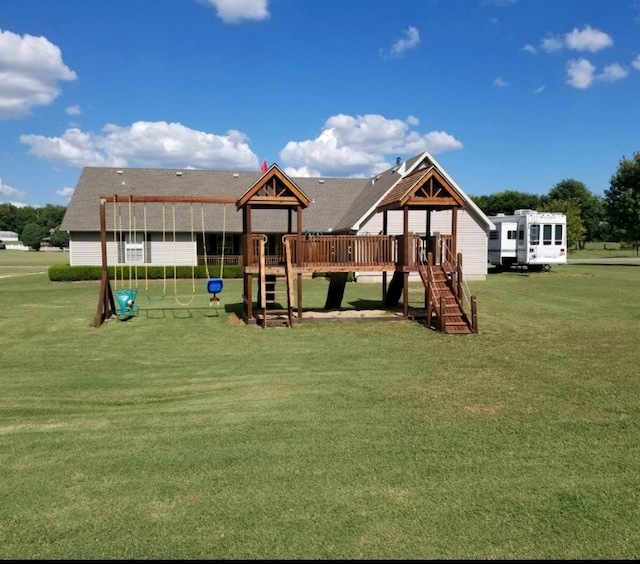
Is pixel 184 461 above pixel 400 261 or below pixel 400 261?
below

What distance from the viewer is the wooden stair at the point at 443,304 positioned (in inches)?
494

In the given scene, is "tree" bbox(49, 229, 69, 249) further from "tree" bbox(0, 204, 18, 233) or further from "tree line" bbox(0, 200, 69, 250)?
"tree" bbox(0, 204, 18, 233)

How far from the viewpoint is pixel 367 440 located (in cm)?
543

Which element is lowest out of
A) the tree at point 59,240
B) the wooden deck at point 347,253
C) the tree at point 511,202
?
the wooden deck at point 347,253

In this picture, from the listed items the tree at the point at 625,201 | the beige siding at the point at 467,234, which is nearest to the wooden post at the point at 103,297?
the beige siding at the point at 467,234

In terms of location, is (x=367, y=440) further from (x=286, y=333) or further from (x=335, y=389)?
(x=286, y=333)

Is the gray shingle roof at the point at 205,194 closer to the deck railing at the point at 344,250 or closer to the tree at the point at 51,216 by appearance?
the deck railing at the point at 344,250

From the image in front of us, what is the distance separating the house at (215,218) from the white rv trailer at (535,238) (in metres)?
4.99

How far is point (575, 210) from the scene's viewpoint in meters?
66.2

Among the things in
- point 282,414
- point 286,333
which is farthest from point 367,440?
point 286,333

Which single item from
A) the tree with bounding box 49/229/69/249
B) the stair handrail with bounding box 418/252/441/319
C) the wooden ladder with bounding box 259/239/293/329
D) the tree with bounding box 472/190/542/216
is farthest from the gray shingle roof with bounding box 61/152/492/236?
the tree with bounding box 49/229/69/249

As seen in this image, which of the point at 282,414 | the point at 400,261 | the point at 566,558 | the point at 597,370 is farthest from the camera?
the point at 400,261

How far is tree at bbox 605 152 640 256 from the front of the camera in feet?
140

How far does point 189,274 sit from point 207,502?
934 inches
